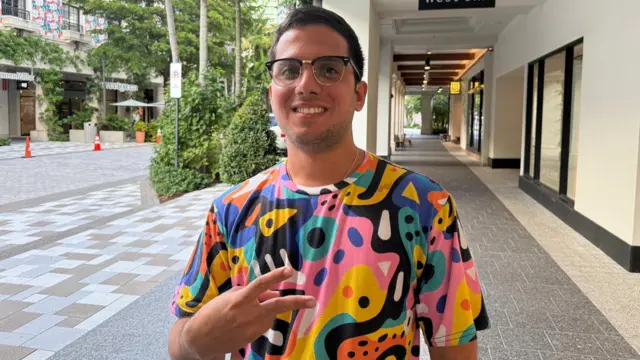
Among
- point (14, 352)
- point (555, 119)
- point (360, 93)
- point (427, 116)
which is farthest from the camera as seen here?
point (427, 116)

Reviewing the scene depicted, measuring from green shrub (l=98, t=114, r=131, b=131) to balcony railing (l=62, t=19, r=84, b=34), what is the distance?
6696mm

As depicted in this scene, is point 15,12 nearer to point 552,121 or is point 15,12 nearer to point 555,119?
point 552,121

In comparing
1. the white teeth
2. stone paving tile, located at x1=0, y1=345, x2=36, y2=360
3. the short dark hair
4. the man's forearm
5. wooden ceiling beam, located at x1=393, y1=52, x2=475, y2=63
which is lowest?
stone paving tile, located at x1=0, y1=345, x2=36, y2=360

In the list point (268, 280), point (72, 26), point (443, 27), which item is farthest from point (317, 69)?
point (72, 26)

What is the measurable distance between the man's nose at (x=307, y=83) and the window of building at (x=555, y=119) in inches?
294

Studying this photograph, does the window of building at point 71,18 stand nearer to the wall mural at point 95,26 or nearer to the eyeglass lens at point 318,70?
the wall mural at point 95,26

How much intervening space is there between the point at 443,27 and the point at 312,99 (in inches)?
546

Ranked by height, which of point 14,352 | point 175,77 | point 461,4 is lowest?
point 14,352

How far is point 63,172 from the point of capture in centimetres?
1512

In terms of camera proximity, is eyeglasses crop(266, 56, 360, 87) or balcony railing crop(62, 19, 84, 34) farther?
balcony railing crop(62, 19, 84, 34)

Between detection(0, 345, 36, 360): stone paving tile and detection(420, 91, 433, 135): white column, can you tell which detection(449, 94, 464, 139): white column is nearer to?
detection(420, 91, 433, 135): white column

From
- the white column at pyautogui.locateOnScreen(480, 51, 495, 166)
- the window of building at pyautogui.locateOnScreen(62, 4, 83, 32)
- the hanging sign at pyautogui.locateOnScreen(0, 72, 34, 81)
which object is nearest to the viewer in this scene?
the white column at pyautogui.locateOnScreen(480, 51, 495, 166)

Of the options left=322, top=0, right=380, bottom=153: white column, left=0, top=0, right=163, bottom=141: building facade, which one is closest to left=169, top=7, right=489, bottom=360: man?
left=322, top=0, right=380, bottom=153: white column

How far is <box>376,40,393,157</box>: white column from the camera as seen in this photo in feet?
51.2
